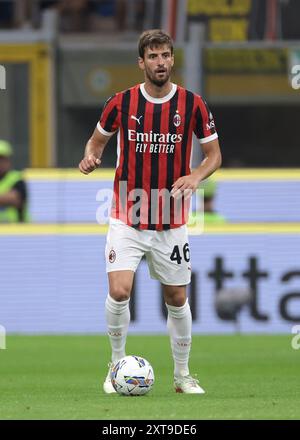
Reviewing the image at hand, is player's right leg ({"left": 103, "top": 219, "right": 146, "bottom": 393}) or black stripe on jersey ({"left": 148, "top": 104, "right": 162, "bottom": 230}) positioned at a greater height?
black stripe on jersey ({"left": 148, "top": 104, "right": 162, "bottom": 230})

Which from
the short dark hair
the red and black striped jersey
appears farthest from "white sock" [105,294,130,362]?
the short dark hair

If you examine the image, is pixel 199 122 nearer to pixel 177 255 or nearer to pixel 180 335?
pixel 177 255

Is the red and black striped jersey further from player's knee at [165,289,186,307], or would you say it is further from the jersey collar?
player's knee at [165,289,186,307]

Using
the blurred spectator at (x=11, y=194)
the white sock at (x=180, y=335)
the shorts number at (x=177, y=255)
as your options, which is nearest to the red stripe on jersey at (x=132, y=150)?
the shorts number at (x=177, y=255)

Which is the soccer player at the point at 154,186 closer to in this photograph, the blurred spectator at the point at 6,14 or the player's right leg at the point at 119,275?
the player's right leg at the point at 119,275

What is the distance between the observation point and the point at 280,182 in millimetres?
15148

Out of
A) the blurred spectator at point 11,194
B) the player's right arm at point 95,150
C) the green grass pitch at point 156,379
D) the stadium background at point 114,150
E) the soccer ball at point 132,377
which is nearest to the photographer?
the green grass pitch at point 156,379

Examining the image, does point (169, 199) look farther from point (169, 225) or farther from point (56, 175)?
point (56, 175)

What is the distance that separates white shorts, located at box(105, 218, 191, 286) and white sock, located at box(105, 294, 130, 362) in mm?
205

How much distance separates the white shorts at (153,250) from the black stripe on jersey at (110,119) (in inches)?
21.6

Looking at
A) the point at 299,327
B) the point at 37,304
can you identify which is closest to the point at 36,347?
the point at 37,304

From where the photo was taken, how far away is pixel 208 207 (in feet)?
49.2

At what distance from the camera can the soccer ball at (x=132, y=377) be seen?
838 cm

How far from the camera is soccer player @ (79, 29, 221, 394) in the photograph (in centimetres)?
868
